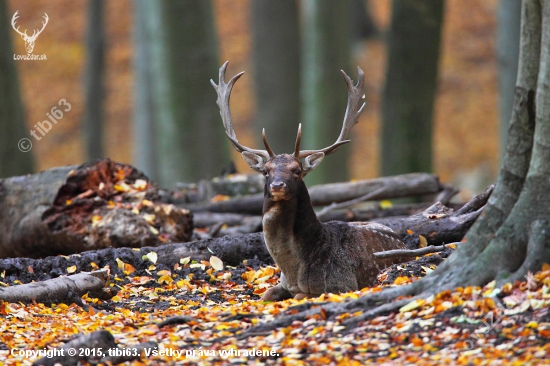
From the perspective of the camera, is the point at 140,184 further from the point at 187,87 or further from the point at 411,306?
the point at 187,87

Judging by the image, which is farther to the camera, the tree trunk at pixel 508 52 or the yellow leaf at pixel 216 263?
the tree trunk at pixel 508 52

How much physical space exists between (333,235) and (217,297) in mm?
1358

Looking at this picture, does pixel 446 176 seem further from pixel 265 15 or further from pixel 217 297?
pixel 217 297

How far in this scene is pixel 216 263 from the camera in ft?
29.5

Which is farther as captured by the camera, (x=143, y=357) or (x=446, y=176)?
(x=446, y=176)

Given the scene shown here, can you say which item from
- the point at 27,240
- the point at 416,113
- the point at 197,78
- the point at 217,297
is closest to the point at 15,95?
the point at 197,78

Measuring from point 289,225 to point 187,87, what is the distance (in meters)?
10.2

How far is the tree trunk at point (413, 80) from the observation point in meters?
15.0

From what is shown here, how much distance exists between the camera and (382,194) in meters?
11.7

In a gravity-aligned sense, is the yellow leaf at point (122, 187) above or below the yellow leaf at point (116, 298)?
above

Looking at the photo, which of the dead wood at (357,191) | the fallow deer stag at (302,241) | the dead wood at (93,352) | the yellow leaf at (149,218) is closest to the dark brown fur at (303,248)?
the fallow deer stag at (302,241)

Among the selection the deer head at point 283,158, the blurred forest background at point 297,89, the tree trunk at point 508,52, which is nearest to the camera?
the deer head at point 283,158

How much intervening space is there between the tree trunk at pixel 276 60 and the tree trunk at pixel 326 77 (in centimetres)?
32

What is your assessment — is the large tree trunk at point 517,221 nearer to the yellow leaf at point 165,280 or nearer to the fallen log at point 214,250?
the fallen log at point 214,250
